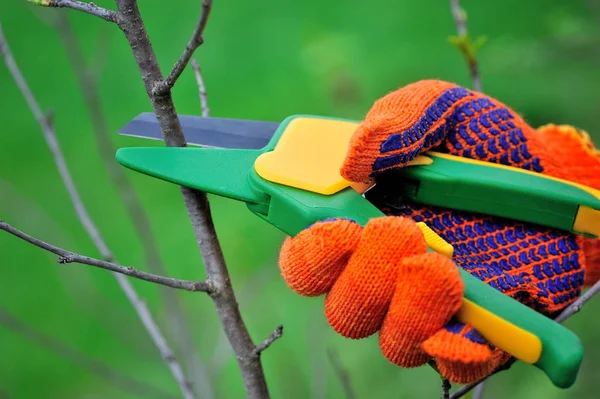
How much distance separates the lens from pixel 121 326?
1431mm

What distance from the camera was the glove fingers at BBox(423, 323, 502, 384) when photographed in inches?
15.7

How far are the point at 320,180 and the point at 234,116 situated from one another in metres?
1.37

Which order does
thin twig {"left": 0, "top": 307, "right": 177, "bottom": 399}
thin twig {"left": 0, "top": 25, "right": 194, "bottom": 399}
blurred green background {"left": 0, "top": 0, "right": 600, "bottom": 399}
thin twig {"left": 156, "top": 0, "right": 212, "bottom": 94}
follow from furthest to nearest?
blurred green background {"left": 0, "top": 0, "right": 600, "bottom": 399} → thin twig {"left": 0, "top": 307, "right": 177, "bottom": 399} → thin twig {"left": 0, "top": 25, "right": 194, "bottom": 399} → thin twig {"left": 156, "top": 0, "right": 212, "bottom": 94}

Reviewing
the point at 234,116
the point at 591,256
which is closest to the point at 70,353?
the point at 591,256

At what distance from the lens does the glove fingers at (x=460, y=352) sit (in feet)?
1.31

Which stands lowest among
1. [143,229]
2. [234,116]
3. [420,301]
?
[234,116]

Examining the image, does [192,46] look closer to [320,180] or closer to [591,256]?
[320,180]

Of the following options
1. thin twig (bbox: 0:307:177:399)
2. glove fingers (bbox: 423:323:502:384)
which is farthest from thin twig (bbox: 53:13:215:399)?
glove fingers (bbox: 423:323:502:384)

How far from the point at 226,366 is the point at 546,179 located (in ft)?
3.53

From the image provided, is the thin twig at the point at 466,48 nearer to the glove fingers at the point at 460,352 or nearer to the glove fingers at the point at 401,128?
the glove fingers at the point at 401,128

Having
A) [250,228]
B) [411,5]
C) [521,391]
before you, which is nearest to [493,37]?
[411,5]

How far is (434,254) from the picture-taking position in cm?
42

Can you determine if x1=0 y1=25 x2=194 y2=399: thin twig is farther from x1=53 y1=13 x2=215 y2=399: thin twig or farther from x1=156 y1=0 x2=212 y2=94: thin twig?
x1=156 y1=0 x2=212 y2=94: thin twig

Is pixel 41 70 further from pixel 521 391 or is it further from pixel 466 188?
pixel 466 188
